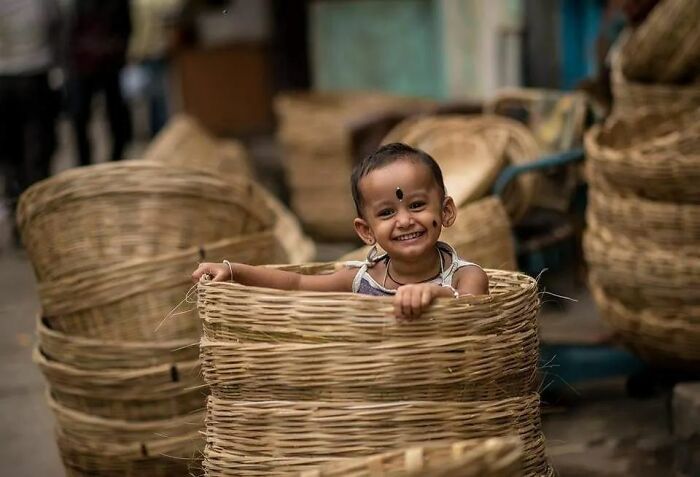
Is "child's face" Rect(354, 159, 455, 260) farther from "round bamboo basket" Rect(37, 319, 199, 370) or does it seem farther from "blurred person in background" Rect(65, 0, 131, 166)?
"blurred person in background" Rect(65, 0, 131, 166)

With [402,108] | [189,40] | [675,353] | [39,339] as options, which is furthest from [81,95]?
[675,353]

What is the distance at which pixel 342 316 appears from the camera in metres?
2.52

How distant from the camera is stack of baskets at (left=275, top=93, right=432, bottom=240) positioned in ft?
26.8

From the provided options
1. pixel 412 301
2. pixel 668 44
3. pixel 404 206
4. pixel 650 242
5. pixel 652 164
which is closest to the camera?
pixel 412 301

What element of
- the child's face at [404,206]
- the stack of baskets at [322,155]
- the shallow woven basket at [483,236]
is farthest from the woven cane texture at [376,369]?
the stack of baskets at [322,155]

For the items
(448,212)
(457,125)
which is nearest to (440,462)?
(448,212)

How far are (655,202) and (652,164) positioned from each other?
16cm

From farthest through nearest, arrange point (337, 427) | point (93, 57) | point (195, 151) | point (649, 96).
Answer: point (93, 57) → point (195, 151) → point (649, 96) → point (337, 427)

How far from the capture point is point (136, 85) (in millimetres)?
17781

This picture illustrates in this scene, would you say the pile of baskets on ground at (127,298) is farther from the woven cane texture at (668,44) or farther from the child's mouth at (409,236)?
the woven cane texture at (668,44)

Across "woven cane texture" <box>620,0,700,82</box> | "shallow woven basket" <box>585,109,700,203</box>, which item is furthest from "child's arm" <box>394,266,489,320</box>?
"woven cane texture" <box>620,0,700,82</box>

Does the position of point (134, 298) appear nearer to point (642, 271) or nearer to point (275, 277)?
point (275, 277)

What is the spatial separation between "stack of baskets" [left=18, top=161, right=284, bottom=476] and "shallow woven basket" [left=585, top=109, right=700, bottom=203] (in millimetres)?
1358

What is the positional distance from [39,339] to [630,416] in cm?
219
